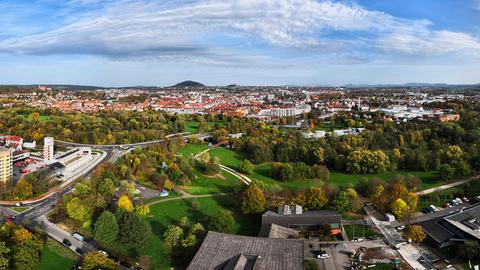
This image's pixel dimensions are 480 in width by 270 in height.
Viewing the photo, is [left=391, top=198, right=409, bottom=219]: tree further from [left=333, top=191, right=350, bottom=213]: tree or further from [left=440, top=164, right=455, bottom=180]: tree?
[left=440, top=164, right=455, bottom=180]: tree

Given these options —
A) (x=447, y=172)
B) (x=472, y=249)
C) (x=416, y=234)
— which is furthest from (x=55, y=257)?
(x=447, y=172)

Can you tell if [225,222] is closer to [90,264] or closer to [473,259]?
[90,264]

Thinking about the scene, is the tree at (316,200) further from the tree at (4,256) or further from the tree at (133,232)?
the tree at (4,256)

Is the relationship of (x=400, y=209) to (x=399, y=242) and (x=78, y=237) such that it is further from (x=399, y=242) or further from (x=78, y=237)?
(x=78, y=237)

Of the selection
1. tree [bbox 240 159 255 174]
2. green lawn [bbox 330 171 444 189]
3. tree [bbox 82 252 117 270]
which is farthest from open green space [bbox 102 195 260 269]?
green lawn [bbox 330 171 444 189]

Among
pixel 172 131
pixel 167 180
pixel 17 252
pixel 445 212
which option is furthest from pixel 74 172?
pixel 445 212
